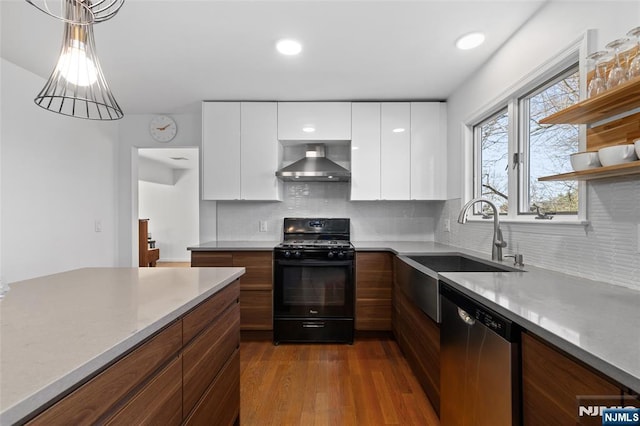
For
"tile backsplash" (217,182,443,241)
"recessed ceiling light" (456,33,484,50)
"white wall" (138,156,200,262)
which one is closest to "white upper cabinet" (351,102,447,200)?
"tile backsplash" (217,182,443,241)

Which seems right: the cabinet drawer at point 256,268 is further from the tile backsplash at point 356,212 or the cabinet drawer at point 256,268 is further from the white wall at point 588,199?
the white wall at point 588,199

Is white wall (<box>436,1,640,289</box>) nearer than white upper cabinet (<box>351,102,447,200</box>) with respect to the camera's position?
Yes

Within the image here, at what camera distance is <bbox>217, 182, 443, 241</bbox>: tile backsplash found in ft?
11.3

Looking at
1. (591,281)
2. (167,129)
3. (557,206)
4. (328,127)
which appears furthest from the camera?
(167,129)

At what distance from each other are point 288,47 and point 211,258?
197 centimetres

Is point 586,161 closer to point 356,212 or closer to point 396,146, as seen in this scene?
point 396,146

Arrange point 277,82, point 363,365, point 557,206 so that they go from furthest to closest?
point 277,82
point 363,365
point 557,206

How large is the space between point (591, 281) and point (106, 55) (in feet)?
11.0

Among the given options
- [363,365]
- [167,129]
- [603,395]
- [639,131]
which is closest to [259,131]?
[167,129]

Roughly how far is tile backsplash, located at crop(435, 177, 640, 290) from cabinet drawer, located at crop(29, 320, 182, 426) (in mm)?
1756

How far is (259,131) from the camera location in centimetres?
311

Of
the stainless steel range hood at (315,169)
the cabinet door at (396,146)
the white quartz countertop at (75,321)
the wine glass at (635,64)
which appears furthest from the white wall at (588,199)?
the white quartz countertop at (75,321)

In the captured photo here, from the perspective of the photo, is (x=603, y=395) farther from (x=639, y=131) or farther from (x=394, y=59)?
(x=394, y=59)

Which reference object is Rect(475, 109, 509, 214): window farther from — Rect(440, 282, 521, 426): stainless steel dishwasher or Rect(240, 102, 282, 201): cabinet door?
Rect(240, 102, 282, 201): cabinet door
